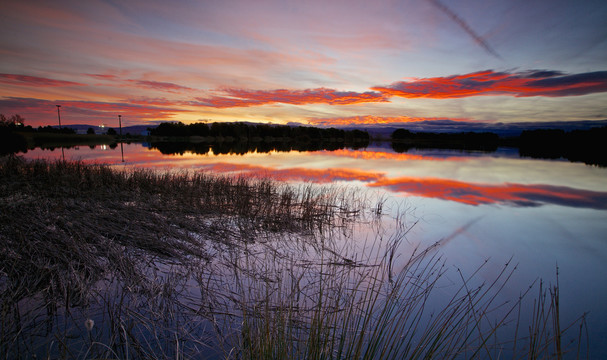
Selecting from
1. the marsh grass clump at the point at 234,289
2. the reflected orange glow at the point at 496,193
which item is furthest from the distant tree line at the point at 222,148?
the marsh grass clump at the point at 234,289

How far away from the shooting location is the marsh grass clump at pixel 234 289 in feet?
10.1

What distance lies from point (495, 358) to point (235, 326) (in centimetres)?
324

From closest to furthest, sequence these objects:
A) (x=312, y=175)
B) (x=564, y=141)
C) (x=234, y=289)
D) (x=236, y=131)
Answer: (x=234, y=289) < (x=312, y=175) < (x=564, y=141) < (x=236, y=131)

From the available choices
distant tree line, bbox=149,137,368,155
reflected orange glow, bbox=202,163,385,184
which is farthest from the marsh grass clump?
distant tree line, bbox=149,137,368,155

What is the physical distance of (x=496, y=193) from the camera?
15562mm

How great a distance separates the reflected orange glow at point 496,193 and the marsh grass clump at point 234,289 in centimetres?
664

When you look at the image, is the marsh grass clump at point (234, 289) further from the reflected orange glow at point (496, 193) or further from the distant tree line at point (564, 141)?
the distant tree line at point (564, 141)

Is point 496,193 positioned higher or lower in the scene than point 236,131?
lower

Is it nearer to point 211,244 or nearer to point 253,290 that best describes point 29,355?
point 253,290

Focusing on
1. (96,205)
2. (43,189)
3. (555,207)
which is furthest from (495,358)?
(43,189)

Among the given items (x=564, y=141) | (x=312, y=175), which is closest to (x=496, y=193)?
(x=312, y=175)

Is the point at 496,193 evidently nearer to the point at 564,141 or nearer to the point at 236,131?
the point at 564,141

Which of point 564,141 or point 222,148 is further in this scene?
point 564,141

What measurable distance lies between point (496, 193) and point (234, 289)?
16.2m
